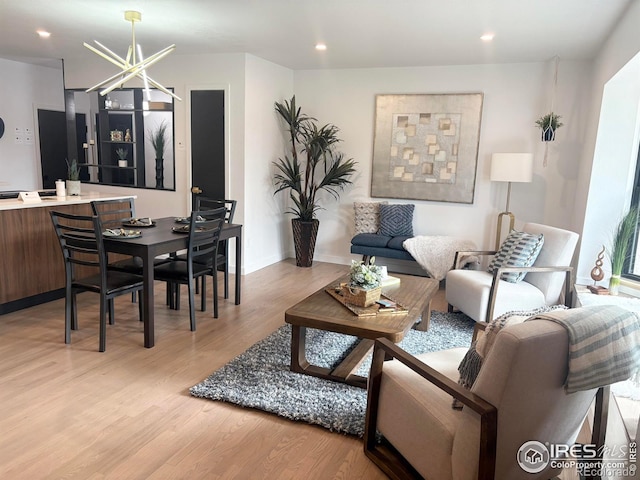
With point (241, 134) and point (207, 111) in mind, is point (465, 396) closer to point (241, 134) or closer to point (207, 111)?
point (241, 134)

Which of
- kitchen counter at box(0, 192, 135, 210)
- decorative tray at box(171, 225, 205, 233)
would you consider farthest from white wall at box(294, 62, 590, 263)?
kitchen counter at box(0, 192, 135, 210)

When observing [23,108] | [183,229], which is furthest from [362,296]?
[23,108]

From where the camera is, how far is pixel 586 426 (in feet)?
7.97

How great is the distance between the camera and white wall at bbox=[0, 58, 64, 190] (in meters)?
6.34

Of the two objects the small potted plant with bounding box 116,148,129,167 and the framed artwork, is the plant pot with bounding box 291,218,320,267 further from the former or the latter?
the small potted plant with bounding box 116,148,129,167

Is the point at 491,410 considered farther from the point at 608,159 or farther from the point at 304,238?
the point at 304,238

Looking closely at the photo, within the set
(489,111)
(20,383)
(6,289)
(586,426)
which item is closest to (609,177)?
(489,111)

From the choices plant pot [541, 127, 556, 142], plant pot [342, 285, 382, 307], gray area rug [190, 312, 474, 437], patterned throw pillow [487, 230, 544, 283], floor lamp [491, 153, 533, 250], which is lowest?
gray area rug [190, 312, 474, 437]

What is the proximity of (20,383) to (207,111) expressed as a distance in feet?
11.5

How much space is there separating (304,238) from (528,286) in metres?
2.82

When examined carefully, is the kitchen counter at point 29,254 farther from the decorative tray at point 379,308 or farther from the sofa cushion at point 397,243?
the sofa cushion at point 397,243

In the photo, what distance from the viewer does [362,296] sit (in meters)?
2.76

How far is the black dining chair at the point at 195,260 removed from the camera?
3471mm

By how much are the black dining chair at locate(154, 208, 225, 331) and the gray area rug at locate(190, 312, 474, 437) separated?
731mm
